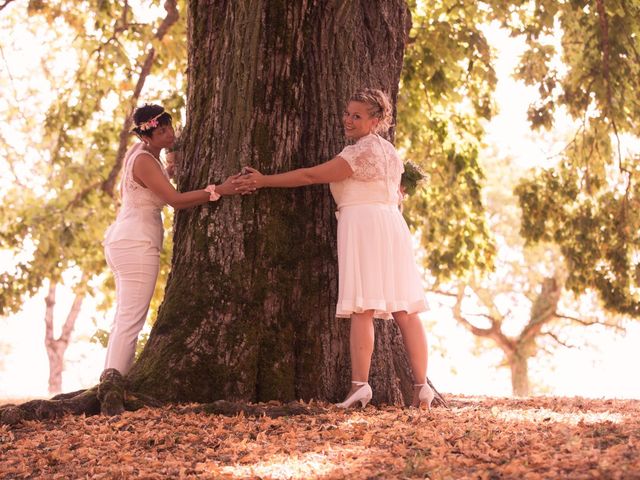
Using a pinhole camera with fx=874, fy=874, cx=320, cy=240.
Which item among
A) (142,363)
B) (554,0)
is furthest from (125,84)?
(142,363)

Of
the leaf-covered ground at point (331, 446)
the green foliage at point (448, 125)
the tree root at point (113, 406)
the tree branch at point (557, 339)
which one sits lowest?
the leaf-covered ground at point (331, 446)

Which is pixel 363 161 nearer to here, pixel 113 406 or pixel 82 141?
pixel 113 406

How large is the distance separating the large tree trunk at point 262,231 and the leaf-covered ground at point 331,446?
17.3 inches

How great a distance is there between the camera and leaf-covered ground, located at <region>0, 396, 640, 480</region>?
391 cm

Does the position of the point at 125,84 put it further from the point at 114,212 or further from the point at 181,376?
the point at 181,376

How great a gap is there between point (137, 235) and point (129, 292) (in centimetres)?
43

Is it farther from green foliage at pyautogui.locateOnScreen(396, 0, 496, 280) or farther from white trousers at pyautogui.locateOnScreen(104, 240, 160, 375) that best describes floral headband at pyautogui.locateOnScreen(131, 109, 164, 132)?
green foliage at pyautogui.locateOnScreen(396, 0, 496, 280)

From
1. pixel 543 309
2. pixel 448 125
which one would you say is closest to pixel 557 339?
pixel 543 309

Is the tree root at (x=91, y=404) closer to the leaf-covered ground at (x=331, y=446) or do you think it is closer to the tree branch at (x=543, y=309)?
the leaf-covered ground at (x=331, y=446)

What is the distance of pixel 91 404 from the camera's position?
5742 millimetres

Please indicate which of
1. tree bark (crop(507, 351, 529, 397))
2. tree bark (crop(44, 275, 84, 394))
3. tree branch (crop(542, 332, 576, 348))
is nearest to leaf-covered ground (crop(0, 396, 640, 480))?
tree bark (crop(507, 351, 529, 397))

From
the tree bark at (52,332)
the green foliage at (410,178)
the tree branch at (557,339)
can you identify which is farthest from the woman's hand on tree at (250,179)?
the tree branch at (557,339)

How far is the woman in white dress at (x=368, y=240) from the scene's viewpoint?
228 inches

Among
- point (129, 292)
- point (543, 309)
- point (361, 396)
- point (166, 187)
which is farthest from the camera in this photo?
point (543, 309)
